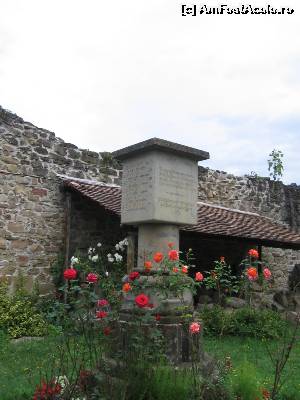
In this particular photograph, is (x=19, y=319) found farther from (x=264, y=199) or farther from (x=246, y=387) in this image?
(x=264, y=199)

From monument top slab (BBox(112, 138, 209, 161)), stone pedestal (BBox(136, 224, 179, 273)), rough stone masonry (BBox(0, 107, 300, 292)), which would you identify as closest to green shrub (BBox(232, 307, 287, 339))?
stone pedestal (BBox(136, 224, 179, 273))

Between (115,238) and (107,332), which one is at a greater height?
(115,238)

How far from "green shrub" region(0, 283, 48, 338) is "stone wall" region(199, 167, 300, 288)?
6.25m

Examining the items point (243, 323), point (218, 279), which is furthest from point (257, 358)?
Answer: point (243, 323)

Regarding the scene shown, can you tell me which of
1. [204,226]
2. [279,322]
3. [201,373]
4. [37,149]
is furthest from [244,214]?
[201,373]

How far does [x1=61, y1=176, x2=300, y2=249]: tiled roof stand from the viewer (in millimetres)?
9344

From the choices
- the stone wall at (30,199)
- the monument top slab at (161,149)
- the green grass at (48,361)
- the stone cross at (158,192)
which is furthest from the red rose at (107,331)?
the stone wall at (30,199)

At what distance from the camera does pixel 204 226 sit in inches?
395

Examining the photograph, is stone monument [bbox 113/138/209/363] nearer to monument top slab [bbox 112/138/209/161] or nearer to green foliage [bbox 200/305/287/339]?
monument top slab [bbox 112/138/209/161]

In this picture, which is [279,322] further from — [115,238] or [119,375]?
[119,375]

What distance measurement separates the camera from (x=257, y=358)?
6.15 m

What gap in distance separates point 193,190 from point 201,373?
1969mm

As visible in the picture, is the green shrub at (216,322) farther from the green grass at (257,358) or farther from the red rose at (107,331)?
A: the red rose at (107,331)

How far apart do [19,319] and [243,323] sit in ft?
12.5
